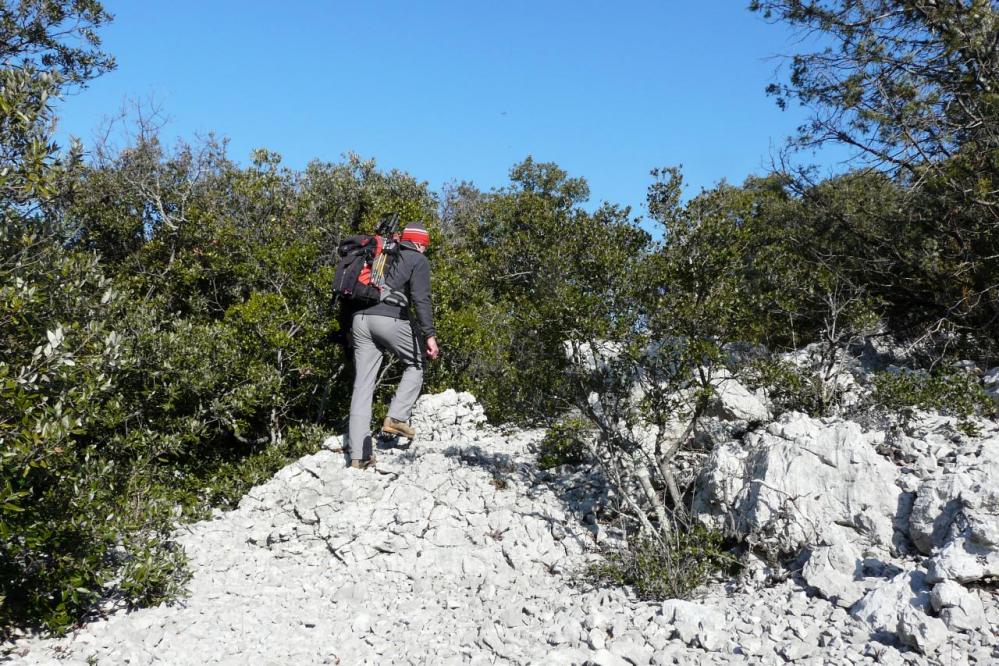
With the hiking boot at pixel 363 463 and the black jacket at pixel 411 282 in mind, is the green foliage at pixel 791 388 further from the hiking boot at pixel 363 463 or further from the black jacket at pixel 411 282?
the hiking boot at pixel 363 463

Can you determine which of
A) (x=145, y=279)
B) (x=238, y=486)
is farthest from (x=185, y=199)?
(x=238, y=486)

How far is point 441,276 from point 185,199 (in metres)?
4.90

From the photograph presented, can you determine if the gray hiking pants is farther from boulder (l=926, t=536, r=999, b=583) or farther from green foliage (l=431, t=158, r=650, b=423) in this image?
boulder (l=926, t=536, r=999, b=583)

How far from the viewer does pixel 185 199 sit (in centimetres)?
1114

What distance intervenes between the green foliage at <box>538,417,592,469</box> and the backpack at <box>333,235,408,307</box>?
6.97ft

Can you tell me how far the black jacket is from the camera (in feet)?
23.2

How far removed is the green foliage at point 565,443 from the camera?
5973 mm

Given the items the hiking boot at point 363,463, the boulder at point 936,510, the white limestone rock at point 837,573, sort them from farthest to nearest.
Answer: the hiking boot at point 363,463
the boulder at point 936,510
the white limestone rock at point 837,573

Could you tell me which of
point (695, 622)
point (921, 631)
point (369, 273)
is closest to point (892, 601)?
point (921, 631)

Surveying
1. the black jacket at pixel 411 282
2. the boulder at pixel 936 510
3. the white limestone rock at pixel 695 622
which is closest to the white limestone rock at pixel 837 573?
the boulder at pixel 936 510

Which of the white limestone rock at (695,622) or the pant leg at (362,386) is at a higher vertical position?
the pant leg at (362,386)

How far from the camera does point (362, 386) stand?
7.16 metres

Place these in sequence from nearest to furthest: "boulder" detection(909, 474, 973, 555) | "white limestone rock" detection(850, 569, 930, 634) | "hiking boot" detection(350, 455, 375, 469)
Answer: "white limestone rock" detection(850, 569, 930, 634) < "boulder" detection(909, 474, 973, 555) < "hiking boot" detection(350, 455, 375, 469)

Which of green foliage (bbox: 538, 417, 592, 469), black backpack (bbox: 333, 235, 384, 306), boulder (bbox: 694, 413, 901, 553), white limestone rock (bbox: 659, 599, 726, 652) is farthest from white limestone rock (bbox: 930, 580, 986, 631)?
black backpack (bbox: 333, 235, 384, 306)
